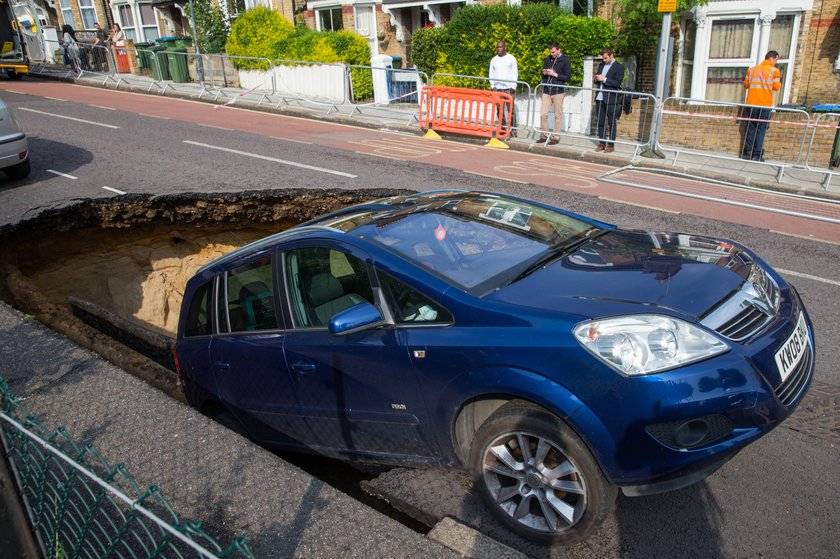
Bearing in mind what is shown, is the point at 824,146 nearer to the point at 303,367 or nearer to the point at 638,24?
the point at 638,24

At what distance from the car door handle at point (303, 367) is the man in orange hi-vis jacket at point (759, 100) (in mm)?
11317

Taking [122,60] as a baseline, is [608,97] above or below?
below

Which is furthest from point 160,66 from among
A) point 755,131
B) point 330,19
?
point 755,131

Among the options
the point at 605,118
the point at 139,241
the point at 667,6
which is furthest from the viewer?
the point at 605,118

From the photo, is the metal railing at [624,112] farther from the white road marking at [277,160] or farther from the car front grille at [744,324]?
the car front grille at [744,324]

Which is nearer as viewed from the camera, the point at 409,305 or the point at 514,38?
the point at 409,305

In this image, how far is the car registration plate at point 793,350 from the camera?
3224 millimetres

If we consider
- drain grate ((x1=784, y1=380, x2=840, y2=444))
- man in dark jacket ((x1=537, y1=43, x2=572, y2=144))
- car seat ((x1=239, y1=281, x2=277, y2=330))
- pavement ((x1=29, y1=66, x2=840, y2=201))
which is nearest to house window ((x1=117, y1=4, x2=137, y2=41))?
pavement ((x1=29, y1=66, x2=840, y2=201))

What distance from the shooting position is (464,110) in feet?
50.9

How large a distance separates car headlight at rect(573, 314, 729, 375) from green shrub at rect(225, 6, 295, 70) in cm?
2320

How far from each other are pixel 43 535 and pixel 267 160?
998 cm

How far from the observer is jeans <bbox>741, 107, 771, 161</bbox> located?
1229 cm

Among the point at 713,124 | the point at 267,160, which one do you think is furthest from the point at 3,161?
the point at 713,124

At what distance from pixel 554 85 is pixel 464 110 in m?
2.21
